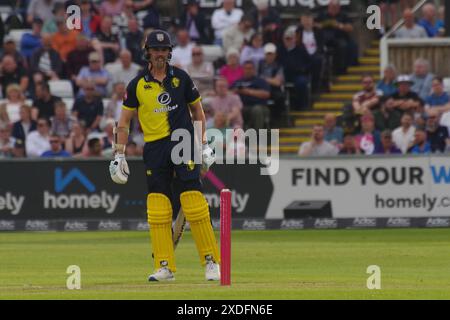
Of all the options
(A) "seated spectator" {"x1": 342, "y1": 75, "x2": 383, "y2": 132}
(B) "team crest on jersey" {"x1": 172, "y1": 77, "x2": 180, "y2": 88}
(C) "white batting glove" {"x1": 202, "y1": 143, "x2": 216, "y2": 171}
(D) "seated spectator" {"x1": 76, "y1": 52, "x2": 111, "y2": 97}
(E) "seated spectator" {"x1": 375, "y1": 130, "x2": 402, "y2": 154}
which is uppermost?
(B) "team crest on jersey" {"x1": 172, "y1": 77, "x2": 180, "y2": 88}

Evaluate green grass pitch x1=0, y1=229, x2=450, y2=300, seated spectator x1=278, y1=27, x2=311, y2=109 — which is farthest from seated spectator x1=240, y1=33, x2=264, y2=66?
green grass pitch x1=0, y1=229, x2=450, y2=300

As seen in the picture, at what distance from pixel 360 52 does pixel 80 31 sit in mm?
5667

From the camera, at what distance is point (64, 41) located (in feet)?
92.1

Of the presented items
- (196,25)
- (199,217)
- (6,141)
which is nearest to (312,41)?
(196,25)

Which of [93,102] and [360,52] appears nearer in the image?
[93,102]

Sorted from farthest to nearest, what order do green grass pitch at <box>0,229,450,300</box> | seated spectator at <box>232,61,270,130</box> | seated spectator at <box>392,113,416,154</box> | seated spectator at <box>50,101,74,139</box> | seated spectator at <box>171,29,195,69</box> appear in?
seated spectator at <box>171,29,195,69</box> → seated spectator at <box>232,61,270,130</box> → seated spectator at <box>50,101,74,139</box> → seated spectator at <box>392,113,416,154</box> → green grass pitch at <box>0,229,450,300</box>

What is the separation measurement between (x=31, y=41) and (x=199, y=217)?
15853mm

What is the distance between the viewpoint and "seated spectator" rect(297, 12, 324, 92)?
26.9m

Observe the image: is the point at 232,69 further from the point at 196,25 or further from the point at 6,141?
the point at 6,141

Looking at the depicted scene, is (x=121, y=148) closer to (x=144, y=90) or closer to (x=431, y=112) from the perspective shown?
(x=144, y=90)

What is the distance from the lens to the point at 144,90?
13.3 metres

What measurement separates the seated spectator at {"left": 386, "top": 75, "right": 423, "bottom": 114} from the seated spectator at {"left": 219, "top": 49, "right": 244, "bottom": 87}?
9.93 ft

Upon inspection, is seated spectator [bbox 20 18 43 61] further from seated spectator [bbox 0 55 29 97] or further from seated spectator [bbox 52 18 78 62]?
seated spectator [bbox 0 55 29 97]

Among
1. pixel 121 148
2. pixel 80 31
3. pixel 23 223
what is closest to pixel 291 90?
pixel 80 31
